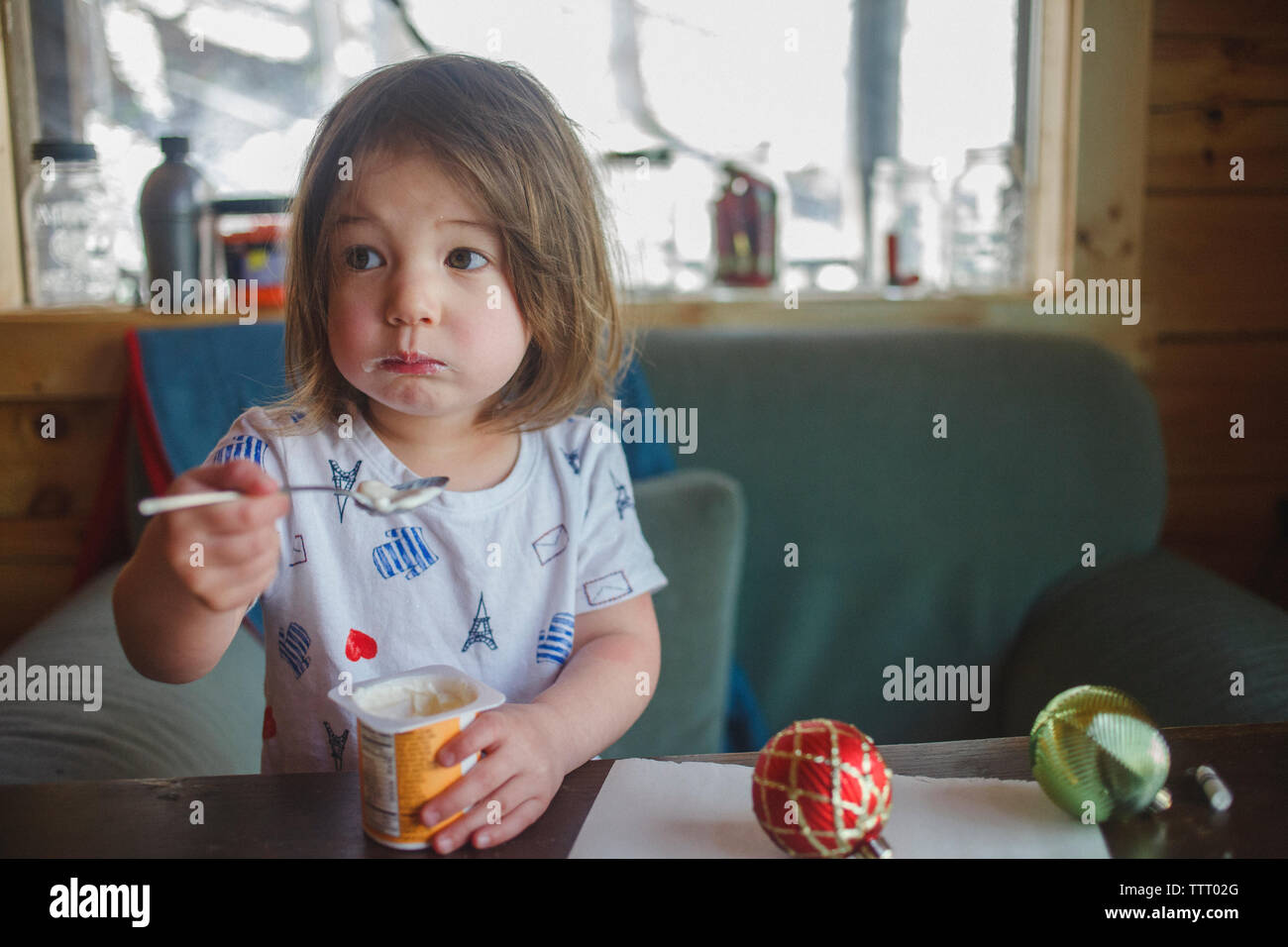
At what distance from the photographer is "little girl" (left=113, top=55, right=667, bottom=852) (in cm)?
74

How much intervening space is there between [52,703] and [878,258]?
4.70 feet

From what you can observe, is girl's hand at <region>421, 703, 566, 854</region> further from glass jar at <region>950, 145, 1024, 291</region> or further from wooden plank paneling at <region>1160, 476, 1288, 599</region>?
wooden plank paneling at <region>1160, 476, 1288, 599</region>

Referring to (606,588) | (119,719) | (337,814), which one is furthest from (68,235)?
(337,814)

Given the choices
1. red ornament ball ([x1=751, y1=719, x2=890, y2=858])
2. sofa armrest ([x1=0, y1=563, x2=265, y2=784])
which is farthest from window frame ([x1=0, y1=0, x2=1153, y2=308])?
red ornament ball ([x1=751, y1=719, x2=890, y2=858])

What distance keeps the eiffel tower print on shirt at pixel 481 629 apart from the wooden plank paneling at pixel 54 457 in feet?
2.78

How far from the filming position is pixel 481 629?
35.0 inches

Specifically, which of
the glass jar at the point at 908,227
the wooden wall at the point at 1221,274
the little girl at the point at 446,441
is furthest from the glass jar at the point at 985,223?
the little girl at the point at 446,441

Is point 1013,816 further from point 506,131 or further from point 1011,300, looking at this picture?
point 1011,300

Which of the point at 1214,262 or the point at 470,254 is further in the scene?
the point at 1214,262

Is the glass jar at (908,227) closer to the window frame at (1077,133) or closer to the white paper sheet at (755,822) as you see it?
the window frame at (1077,133)

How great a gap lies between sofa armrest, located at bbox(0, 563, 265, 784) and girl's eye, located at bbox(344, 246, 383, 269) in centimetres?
50

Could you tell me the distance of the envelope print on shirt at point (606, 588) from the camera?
919 mm

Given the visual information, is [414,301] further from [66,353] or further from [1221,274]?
[1221,274]

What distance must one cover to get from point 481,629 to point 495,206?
1.23 ft
